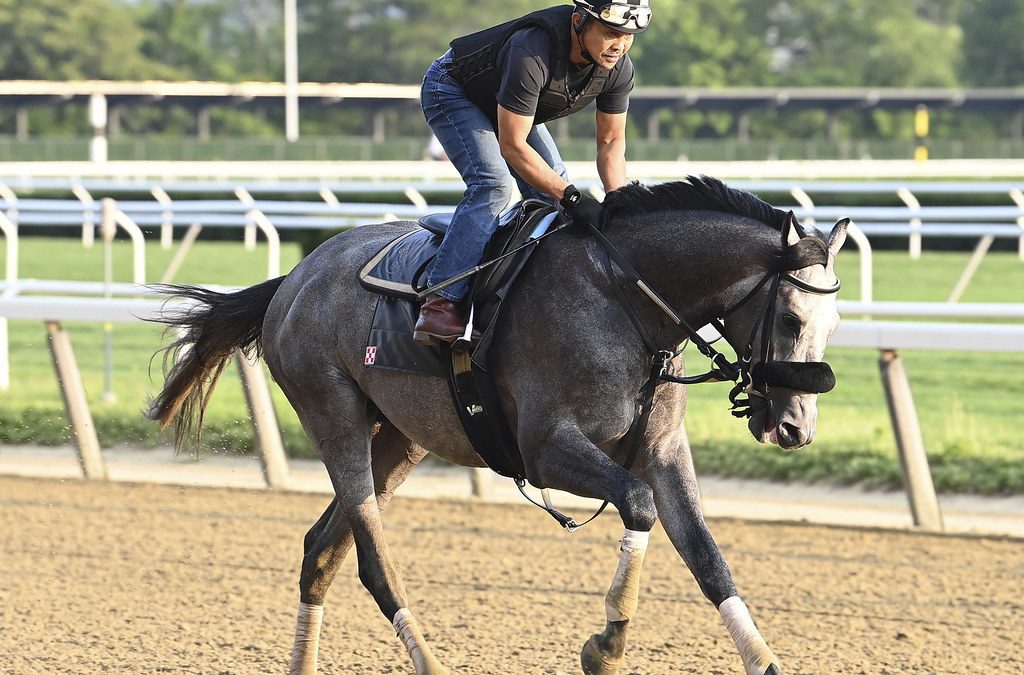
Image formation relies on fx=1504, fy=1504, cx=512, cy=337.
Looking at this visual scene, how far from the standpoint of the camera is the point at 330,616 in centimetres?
505

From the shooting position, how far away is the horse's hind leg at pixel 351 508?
13.5 ft

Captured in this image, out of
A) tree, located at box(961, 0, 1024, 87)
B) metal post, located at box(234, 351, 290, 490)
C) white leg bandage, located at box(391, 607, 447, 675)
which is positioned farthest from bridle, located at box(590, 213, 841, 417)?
tree, located at box(961, 0, 1024, 87)

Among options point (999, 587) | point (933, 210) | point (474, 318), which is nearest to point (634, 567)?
point (474, 318)

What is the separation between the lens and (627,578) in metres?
3.60

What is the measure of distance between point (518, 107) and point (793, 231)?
77 centimetres

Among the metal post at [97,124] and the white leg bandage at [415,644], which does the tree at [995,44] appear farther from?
the white leg bandage at [415,644]

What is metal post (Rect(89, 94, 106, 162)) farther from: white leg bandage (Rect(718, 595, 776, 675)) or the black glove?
white leg bandage (Rect(718, 595, 776, 675))

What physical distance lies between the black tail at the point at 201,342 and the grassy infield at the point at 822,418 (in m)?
2.48

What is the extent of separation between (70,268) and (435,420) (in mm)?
12969

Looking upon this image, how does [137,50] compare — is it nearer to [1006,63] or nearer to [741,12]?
[741,12]

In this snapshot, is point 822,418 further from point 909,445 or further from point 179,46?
point 179,46

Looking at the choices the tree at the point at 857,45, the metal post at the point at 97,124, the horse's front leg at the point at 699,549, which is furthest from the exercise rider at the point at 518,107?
the tree at the point at 857,45

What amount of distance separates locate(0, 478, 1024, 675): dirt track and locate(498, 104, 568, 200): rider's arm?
146cm

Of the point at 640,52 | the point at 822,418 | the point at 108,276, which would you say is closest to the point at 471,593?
the point at 822,418
